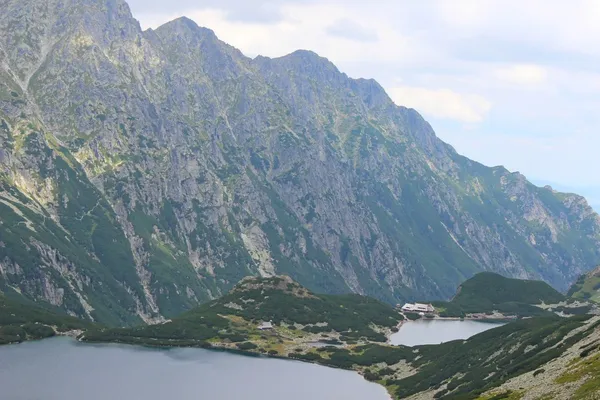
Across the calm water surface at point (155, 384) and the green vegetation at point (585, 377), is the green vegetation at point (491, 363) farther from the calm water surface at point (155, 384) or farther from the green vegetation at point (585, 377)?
the green vegetation at point (585, 377)

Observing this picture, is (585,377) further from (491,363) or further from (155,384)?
(155,384)

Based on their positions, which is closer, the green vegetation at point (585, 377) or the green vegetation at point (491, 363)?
the green vegetation at point (585, 377)

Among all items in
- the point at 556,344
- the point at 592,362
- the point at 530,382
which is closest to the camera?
the point at 592,362

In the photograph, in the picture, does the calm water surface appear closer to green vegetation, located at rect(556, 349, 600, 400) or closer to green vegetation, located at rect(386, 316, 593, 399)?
green vegetation, located at rect(386, 316, 593, 399)

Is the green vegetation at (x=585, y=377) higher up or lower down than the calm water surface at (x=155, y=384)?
higher up

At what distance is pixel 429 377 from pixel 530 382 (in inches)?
2923

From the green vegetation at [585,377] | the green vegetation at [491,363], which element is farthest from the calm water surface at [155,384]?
the green vegetation at [585,377]

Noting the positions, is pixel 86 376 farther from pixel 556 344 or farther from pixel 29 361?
→ pixel 556 344

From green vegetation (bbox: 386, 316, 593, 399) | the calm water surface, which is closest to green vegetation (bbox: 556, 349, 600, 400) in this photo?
green vegetation (bbox: 386, 316, 593, 399)

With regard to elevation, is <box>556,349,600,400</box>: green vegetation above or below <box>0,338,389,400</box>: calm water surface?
above

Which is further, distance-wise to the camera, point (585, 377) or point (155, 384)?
point (155, 384)

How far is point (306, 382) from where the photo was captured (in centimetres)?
19138

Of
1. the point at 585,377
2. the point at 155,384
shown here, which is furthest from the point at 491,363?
the point at 155,384

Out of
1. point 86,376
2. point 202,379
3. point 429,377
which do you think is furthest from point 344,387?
point 86,376
